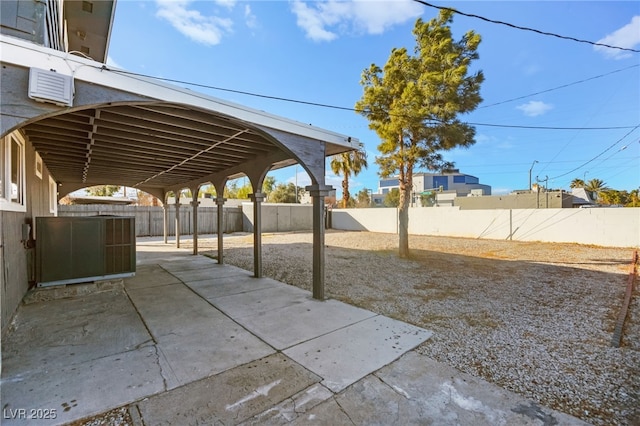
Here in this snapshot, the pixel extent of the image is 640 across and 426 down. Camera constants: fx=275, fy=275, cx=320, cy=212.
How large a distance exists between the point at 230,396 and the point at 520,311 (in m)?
4.30

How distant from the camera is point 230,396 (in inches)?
83.1

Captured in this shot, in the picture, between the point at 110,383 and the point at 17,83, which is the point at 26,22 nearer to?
the point at 17,83

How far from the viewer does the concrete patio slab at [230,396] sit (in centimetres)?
188

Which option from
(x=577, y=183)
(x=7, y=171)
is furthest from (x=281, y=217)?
(x=577, y=183)

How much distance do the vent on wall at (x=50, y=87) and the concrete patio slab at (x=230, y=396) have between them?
2502 mm

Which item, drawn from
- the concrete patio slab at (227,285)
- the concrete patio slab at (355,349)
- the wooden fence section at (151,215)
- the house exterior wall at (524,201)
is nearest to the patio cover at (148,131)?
the concrete patio slab at (227,285)

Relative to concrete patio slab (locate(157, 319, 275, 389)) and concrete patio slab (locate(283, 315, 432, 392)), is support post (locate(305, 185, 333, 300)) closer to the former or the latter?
concrete patio slab (locate(283, 315, 432, 392))

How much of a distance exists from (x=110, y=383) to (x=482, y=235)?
15.6 meters

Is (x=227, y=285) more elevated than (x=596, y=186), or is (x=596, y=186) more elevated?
(x=596, y=186)

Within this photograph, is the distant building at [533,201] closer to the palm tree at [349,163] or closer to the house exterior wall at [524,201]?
the house exterior wall at [524,201]

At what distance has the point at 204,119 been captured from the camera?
3836 mm

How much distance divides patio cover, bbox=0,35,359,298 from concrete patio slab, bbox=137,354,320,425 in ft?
7.27

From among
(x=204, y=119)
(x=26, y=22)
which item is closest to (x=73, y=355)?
(x=204, y=119)

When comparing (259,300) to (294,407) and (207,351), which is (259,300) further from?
(294,407)
